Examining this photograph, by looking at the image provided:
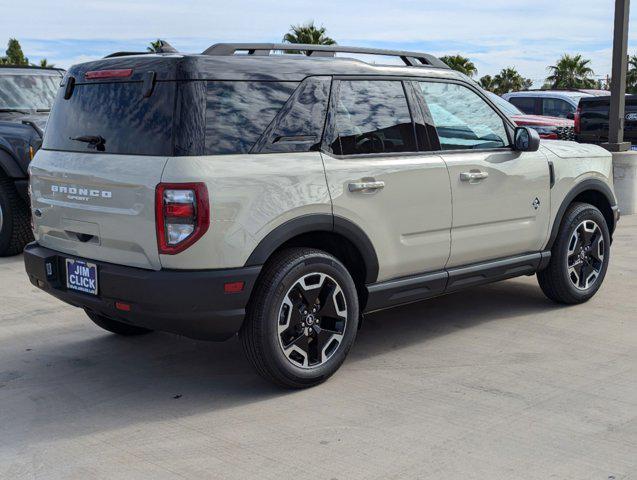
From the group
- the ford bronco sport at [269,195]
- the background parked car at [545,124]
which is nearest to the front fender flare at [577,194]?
the ford bronco sport at [269,195]

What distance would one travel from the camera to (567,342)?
531 centimetres

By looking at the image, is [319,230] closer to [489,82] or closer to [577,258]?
[577,258]

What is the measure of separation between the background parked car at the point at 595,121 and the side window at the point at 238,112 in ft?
42.5

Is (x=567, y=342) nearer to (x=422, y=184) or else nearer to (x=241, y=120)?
(x=422, y=184)

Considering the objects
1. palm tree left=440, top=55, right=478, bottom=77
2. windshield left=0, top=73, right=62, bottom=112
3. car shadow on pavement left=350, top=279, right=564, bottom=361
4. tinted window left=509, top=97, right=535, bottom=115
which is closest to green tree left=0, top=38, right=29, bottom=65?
palm tree left=440, top=55, right=478, bottom=77

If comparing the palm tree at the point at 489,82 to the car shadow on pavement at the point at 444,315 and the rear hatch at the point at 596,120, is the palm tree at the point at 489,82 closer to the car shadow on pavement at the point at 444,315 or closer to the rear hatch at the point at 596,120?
the rear hatch at the point at 596,120

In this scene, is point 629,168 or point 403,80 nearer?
point 403,80

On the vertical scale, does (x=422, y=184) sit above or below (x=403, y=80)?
below

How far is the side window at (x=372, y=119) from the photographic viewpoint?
4684 mm

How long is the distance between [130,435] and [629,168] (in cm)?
884

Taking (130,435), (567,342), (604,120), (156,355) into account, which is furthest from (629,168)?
(130,435)

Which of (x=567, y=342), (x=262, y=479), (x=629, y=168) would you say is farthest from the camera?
(x=629, y=168)

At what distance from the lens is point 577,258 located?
243 inches

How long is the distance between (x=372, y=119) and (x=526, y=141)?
1270 mm
